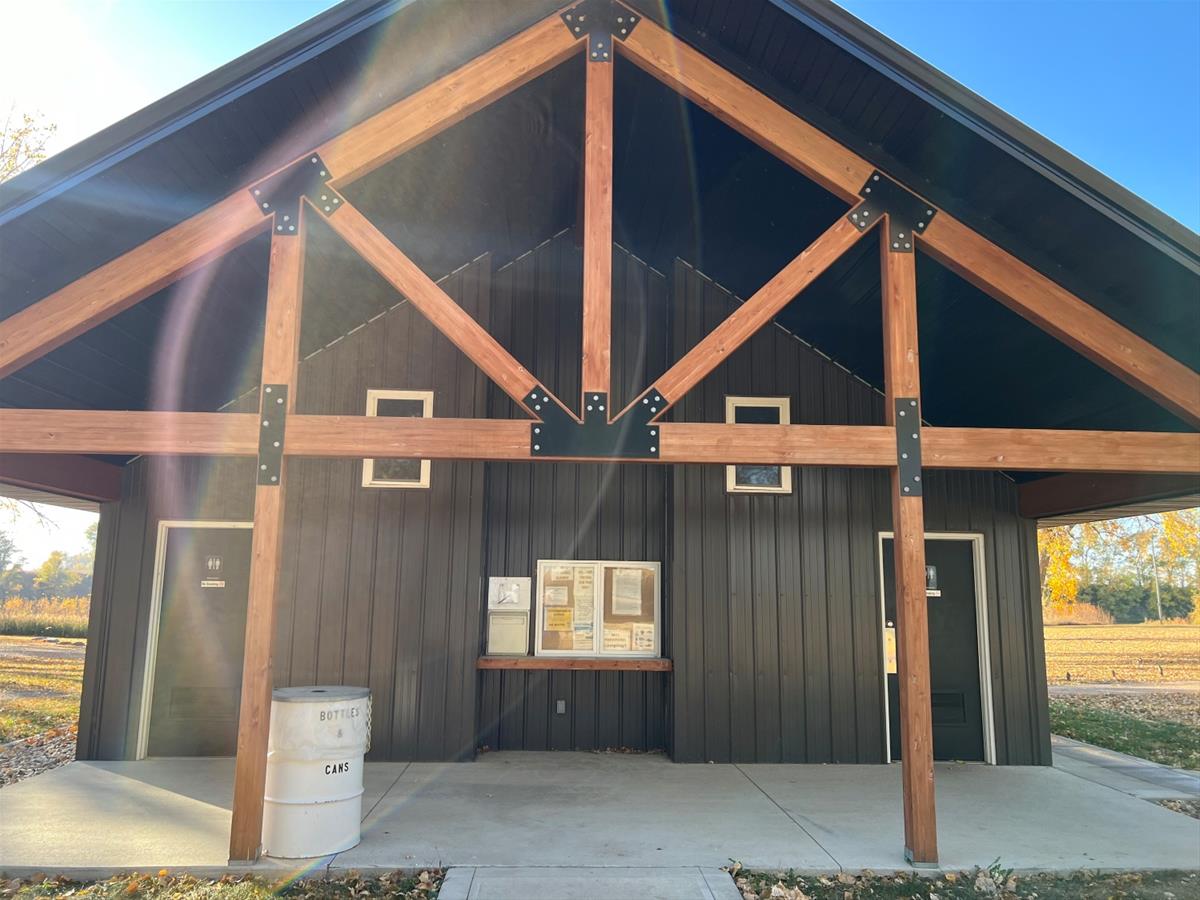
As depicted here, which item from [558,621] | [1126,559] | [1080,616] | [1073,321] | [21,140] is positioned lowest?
[1080,616]

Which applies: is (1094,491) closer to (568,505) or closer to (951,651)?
(951,651)

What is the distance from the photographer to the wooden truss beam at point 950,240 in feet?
14.8

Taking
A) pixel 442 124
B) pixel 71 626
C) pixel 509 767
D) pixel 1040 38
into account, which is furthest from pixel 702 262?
pixel 71 626

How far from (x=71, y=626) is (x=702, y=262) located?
1916 centimetres

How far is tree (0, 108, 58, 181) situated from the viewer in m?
12.2

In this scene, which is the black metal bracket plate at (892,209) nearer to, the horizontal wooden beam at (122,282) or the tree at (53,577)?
the horizontal wooden beam at (122,282)

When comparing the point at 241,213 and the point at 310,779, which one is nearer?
the point at 310,779

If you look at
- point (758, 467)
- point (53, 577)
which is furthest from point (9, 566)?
point (758, 467)

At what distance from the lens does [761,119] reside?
465 cm

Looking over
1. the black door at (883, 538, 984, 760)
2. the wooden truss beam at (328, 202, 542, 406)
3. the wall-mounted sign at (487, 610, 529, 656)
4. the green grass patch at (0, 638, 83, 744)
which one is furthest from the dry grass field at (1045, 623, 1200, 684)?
the green grass patch at (0, 638, 83, 744)

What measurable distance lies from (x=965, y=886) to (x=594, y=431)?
9.92ft

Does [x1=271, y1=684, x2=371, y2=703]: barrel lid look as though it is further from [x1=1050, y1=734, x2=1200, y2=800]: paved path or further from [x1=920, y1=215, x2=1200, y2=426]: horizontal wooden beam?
[x1=1050, y1=734, x2=1200, y2=800]: paved path

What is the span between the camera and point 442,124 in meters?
4.60

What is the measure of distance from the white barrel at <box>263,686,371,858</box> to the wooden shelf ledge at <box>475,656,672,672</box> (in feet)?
7.05
